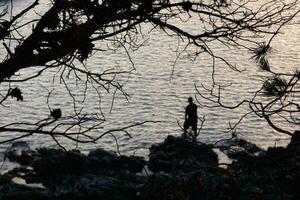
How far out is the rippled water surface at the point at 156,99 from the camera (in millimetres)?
22250

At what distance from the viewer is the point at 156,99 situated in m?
28.4

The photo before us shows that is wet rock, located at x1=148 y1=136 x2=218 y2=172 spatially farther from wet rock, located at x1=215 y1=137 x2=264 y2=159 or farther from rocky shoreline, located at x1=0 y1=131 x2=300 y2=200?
wet rock, located at x1=215 y1=137 x2=264 y2=159

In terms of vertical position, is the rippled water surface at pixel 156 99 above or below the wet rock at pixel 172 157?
above

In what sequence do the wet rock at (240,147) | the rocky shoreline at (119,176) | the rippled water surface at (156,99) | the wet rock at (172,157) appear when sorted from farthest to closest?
the rippled water surface at (156,99), the wet rock at (240,147), the wet rock at (172,157), the rocky shoreline at (119,176)

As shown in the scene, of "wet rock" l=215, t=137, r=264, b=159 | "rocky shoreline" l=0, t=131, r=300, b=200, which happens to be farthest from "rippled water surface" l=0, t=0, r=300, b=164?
"rocky shoreline" l=0, t=131, r=300, b=200

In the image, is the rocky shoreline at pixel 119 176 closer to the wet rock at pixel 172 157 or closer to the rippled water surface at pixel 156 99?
the wet rock at pixel 172 157

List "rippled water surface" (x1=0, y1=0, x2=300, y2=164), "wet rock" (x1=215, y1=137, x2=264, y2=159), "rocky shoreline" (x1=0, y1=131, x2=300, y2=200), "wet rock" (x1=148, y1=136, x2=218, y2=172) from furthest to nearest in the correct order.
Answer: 1. "rippled water surface" (x1=0, y1=0, x2=300, y2=164)
2. "wet rock" (x1=215, y1=137, x2=264, y2=159)
3. "wet rock" (x1=148, y1=136, x2=218, y2=172)
4. "rocky shoreline" (x1=0, y1=131, x2=300, y2=200)

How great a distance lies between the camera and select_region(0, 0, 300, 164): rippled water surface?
22250 millimetres

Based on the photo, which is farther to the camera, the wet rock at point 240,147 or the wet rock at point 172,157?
the wet rock at point 240,147

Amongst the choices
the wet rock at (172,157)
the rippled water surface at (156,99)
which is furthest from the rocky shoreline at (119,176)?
the rippled water surface at (156,99)

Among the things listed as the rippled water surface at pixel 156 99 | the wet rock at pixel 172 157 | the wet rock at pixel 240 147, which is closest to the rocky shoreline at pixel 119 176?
the wet rock at pixel 172 157

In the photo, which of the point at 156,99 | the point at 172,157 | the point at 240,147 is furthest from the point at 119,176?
the point at 156,99

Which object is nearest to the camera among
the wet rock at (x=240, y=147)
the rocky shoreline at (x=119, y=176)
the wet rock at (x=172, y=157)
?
the rocky shoreline at (x=119, y=176)

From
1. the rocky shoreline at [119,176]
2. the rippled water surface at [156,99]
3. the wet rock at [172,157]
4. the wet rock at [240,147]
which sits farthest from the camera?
the rippled water surface at [156,99]
